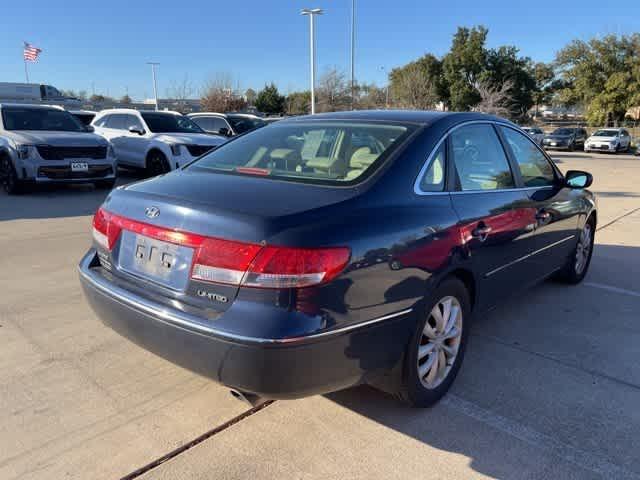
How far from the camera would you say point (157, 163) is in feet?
37.2

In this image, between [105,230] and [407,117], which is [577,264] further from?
[105,230]

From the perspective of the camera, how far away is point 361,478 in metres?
2.37

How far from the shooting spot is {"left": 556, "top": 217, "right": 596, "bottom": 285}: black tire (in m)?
4.93

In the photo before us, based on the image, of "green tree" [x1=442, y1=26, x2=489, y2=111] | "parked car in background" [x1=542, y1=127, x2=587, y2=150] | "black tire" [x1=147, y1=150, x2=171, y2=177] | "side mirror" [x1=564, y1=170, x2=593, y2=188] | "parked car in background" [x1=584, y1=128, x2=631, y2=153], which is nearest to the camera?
"side mirror" [x1=564, y1=170, x2=593, y2=188]

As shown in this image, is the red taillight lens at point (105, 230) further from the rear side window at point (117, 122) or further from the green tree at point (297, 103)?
the green tree at point (297, 103)

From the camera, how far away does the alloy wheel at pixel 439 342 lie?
2.85 metres

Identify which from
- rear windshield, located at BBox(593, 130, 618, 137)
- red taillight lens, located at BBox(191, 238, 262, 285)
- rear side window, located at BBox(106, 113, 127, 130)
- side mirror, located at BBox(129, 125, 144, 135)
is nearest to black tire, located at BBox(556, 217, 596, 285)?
red taillight lens, located at BBox(191, 238, 262, 285)

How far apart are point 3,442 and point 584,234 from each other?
16.3 feet

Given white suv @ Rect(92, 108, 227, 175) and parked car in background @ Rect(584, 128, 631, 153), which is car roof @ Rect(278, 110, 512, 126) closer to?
white suv @ Rect(92, 108, 227, 175)

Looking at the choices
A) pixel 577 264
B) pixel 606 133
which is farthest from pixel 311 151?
pixel 606 133

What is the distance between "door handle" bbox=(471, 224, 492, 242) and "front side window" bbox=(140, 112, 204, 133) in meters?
10.0

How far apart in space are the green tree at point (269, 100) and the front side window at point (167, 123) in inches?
1523

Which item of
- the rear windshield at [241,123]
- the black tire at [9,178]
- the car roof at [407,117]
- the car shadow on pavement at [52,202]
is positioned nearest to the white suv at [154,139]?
the car shadow on pavement at [52,202]

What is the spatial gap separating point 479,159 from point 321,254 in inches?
69.0
